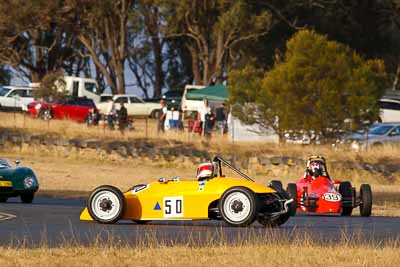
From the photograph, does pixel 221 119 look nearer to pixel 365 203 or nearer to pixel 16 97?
pixel 16 97

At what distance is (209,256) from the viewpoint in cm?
1440

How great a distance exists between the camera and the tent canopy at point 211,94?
64.1 meters

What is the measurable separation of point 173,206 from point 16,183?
7.10 metres

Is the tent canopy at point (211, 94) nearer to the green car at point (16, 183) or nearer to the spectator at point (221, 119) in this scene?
the spectator at point (221, 119)

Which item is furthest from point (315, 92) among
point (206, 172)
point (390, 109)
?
point (206, 172)

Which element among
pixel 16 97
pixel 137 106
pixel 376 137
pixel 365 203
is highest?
pixel 16 97

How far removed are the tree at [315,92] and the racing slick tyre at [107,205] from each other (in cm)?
2959

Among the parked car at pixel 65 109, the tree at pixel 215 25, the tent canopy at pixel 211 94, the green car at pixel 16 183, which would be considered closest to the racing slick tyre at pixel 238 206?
the green car at pixel 16 183

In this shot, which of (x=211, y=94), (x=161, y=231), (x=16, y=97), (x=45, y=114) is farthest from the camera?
(x=16, y=97)

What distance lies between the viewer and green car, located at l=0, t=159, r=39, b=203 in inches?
966

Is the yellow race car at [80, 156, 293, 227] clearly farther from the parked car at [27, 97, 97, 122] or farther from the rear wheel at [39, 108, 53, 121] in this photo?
the parked car at [27, 97, 97, 122]

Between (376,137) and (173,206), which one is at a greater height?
(376,137)

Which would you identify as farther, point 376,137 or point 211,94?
point 211,94

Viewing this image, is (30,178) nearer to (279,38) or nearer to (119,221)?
(119,221)
